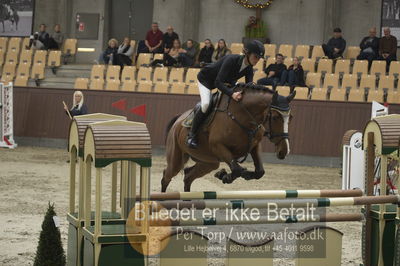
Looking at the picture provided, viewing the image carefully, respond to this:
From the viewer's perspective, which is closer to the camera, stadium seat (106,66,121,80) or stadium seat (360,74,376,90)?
stadium seat (360,74,376,90)

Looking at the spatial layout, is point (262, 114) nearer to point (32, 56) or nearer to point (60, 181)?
point (60, 181)

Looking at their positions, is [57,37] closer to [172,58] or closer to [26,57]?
[26,57]

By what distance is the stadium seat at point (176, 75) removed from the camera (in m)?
21.4

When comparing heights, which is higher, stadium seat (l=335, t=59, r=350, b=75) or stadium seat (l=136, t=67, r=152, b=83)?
stadium seat (l=335, t=59, r=350, b=75)

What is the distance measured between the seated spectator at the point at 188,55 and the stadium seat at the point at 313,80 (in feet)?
10.9

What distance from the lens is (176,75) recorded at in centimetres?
2147

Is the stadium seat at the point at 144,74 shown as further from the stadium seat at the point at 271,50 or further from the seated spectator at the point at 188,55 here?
the stadium seat at the point at 271,50

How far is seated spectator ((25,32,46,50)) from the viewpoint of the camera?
992 inches

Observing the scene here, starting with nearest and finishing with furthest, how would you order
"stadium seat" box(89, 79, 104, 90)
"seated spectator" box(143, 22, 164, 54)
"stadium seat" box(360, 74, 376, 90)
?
1. "stadium seat" box(360, 74, 376, 90)
2. "stadium seat" box(89, 79, 104, 90)
3. "seated spectator" box(143, 22, 164, 54)

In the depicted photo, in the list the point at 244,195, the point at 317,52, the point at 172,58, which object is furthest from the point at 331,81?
the point at 244,195

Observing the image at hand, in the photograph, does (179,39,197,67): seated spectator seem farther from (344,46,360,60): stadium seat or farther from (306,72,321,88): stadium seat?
(344,46,360,60): stadium seat

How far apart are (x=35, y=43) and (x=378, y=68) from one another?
10.4m

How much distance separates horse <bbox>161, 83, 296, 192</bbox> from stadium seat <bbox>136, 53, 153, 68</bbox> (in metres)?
12.7

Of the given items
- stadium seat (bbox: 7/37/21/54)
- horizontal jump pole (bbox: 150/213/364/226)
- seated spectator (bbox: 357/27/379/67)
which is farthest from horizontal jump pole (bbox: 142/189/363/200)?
stadium seat (bbox: 7/37/21/54)
